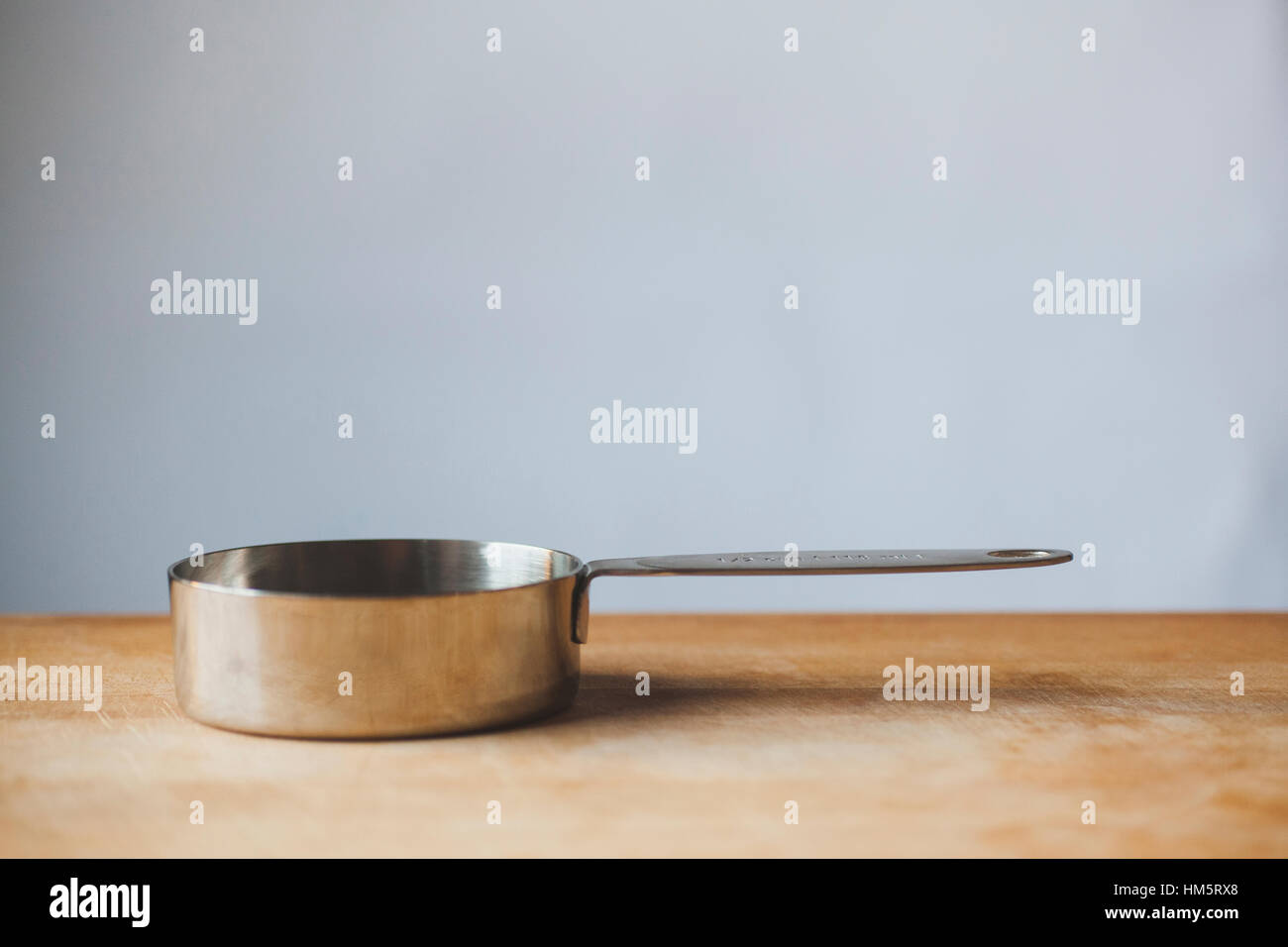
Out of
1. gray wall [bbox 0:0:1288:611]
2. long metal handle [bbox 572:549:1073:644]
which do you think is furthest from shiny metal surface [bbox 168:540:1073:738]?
gray wall [bbox 0:0:1288:611]

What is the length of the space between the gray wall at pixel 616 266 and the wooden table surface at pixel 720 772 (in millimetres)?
460

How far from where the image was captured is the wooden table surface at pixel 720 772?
45 centimetres

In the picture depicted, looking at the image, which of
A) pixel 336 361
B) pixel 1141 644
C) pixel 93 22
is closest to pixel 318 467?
pixel 336 361

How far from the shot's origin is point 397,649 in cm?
54

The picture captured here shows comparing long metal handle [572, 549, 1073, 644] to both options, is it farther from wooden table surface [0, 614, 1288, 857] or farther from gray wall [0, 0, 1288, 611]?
gray wall [0, 0, 1288, 611]

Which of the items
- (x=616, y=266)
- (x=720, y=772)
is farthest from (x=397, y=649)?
(x=616, y=266)

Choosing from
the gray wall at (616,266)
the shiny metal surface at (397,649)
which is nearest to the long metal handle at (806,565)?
the shiny metal surface at (397,649)

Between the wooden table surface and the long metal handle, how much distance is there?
0.24 ft

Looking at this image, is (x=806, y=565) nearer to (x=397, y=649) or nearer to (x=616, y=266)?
(x=397, y=649)

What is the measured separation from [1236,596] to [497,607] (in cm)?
101

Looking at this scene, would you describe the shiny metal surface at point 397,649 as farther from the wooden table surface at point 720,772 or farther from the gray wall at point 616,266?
the gray wall at point 616,266

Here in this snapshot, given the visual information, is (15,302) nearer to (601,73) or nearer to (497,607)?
(601,73)

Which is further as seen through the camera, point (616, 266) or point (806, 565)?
point (616, 266)

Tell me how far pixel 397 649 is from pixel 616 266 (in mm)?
712
